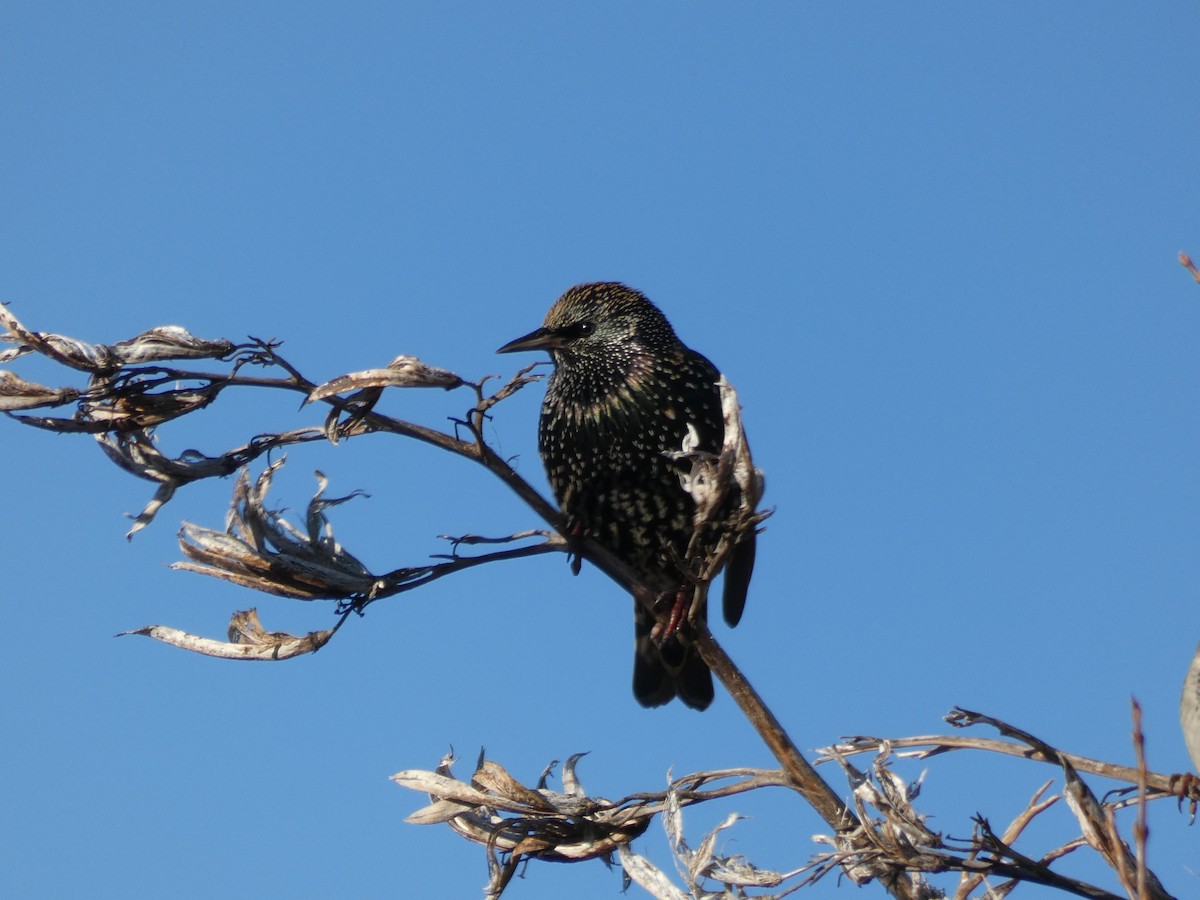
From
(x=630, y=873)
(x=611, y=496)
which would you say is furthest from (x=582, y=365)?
(x=630, y=873)

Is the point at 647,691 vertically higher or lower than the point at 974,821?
higher

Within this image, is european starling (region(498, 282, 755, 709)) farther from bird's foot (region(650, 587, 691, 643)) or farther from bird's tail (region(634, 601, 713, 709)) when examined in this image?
bird's foot (region(650, 587, 691, 643))

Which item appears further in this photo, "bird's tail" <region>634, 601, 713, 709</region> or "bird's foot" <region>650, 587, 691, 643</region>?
"bird's tail" <region>634, 601, 713, 709</region>

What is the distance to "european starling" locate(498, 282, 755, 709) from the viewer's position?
3.82 meters

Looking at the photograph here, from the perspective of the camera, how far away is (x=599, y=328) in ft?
14.1

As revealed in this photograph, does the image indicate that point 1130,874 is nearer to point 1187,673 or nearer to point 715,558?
point 1187,673

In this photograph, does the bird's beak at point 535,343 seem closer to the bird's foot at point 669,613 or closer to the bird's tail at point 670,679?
the bird's tail at point 670,679

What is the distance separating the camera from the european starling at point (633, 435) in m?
3.82

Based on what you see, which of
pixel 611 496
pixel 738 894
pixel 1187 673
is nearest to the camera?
pixel 1187 673

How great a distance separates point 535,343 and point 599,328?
21cm

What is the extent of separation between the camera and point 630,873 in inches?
81.0

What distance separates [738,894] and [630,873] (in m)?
0.22

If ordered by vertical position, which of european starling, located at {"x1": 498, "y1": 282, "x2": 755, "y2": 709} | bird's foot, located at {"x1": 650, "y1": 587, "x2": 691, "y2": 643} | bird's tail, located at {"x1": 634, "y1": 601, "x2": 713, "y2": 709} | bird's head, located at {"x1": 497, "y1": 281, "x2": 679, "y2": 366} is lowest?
bird's foot, located at {"x1": 650, "y1": 587, "x2": 691, "y2": 643}

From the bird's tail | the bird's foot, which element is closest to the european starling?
the bird's tail
